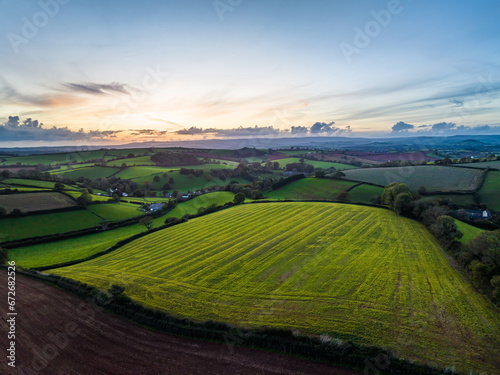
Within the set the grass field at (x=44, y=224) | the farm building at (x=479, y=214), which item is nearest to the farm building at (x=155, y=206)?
the grass field at (x=44, y=224)

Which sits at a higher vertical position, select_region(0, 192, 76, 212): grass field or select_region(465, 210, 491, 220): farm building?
select_region(0, 192, 76, 212): grass field

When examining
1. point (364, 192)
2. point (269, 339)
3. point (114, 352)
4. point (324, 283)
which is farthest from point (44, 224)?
point (364, 192)

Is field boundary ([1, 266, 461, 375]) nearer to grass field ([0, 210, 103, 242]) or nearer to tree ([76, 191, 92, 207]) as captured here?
grass field ([0, 210, 103, 242])

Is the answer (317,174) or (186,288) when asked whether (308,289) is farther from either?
(317,174)

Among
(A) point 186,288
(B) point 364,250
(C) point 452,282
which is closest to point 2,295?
(A) point 186,288

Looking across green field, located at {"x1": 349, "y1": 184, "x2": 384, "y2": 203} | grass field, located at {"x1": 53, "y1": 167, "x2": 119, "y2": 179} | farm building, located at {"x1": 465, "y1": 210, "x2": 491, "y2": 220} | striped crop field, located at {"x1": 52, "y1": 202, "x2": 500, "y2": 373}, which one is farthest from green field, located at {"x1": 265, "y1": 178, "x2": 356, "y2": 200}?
grass field, located at {"x1": 53, "y1": 167, "x2": 119, "y2": 179}
